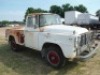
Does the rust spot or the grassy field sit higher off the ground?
the rust spot

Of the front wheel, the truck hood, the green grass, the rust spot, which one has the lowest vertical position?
the green grass

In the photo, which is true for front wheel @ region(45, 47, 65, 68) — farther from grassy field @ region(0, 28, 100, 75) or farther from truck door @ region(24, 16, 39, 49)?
truck door @ region(24, 16, 39, 49)

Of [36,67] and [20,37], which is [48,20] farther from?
[36,67]

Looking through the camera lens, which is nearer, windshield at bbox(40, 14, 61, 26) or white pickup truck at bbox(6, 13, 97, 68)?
white pickup truck at bbox(6, 13, 97, 68)

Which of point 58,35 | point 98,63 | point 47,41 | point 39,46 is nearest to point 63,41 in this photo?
point 58,35

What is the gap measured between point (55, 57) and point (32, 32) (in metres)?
1.76

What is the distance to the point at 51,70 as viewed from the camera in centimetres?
757

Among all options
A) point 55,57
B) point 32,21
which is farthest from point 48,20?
point 55,57

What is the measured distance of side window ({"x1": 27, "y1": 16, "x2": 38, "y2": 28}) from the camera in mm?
8664

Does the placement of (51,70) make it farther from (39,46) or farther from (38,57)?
(38,57)

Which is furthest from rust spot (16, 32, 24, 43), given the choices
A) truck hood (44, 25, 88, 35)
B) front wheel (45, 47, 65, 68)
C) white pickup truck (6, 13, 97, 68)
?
front wheel (45, 47, 65, 68)

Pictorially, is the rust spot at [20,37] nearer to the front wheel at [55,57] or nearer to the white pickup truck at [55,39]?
the white pickup truck at [55,39]

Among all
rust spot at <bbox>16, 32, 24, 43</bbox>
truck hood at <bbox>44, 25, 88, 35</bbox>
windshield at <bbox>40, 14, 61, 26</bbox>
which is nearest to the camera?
truck hood at <bbox>44, 25, 88, 35</bbox>

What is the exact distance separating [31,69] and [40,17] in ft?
7.58
